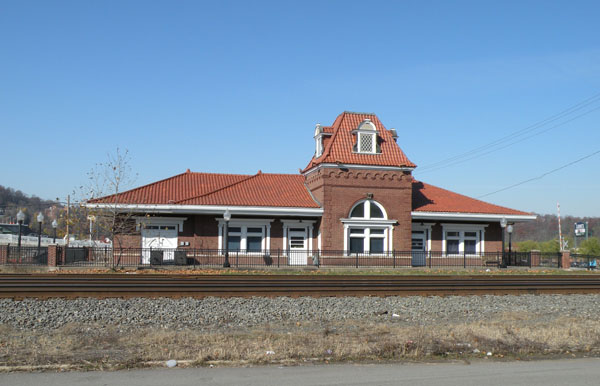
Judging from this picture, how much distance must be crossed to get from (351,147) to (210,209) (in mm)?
9846

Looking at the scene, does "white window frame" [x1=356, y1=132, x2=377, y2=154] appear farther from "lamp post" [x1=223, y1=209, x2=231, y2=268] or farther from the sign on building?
the sign on building

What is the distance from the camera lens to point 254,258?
34594 millimetres

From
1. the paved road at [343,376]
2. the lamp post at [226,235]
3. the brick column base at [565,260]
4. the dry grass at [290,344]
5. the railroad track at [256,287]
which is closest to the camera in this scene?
the paved road at [343,376]

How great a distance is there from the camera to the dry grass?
8812 mm

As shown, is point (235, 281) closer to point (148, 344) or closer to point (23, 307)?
point (23, 307)

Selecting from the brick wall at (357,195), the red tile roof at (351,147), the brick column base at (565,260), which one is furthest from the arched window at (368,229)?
the brick column base at (565,260)

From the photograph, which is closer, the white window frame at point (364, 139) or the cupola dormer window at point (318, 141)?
the white window frame at point (364, 139)

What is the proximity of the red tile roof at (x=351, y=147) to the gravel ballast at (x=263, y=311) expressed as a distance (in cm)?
1930

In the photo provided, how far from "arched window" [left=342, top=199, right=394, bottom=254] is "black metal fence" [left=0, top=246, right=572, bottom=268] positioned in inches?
43.8

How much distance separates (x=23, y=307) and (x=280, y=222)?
22774 millimetres

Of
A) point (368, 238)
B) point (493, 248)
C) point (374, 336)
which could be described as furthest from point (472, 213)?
point (374, 336)

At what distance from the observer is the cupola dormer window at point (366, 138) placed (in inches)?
1441

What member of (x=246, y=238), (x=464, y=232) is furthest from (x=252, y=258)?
(x=464, y=232)

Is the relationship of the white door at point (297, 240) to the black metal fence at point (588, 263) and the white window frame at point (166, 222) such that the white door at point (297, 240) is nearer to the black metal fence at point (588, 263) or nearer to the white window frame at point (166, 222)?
the white window frame at point (166, 222)
